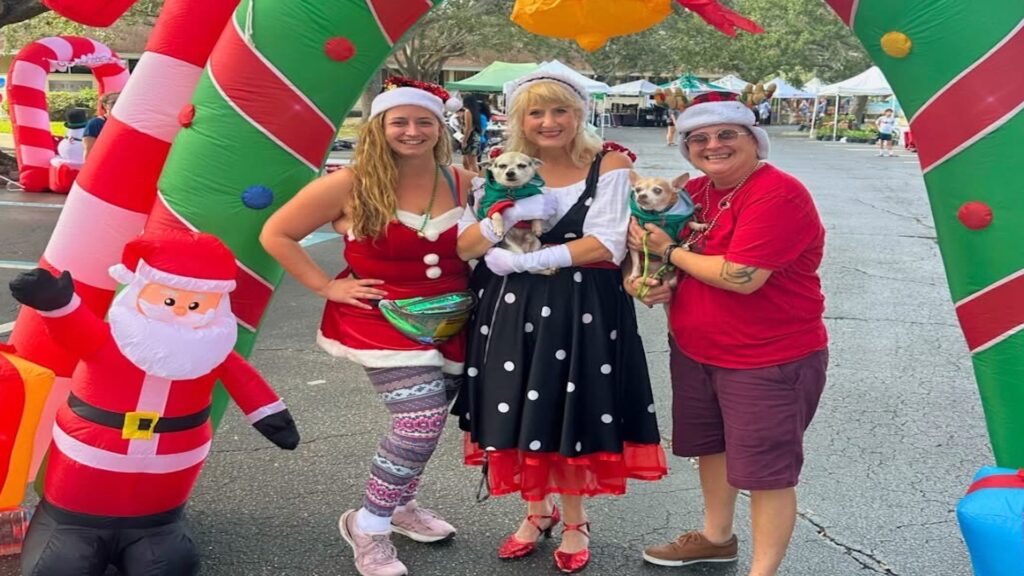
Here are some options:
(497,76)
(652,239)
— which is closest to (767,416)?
(652,239)

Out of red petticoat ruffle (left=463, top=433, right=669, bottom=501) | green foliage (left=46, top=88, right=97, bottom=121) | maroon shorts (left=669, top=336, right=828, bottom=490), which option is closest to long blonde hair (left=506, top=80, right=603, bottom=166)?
maroon shorts (left=669, top=336, right=828, bottom=490)

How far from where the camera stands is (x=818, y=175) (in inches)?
730

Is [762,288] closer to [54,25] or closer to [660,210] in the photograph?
[660,210]

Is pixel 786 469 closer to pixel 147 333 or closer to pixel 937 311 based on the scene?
pixel 147 333

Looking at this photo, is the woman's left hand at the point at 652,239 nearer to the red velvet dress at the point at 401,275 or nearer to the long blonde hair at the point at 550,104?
the long blonde hair at the point at 550,104

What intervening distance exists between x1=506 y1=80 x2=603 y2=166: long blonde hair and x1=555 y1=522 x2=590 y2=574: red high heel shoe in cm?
124

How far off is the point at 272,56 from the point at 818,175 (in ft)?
57.6

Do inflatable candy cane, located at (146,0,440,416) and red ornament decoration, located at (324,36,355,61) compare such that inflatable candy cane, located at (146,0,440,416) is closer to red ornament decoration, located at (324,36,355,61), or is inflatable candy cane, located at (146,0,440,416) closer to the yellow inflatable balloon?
red ornament decoration, located at (324,36,355,61)

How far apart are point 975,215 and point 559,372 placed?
1.25 m

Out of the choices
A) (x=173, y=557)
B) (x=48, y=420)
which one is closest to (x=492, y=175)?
(x=173, y=557)

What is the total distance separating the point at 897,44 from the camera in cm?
239

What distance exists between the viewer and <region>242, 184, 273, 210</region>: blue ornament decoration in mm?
2748

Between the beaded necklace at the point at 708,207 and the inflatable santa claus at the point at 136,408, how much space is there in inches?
53.8

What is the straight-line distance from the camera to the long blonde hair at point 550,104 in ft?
8.64
